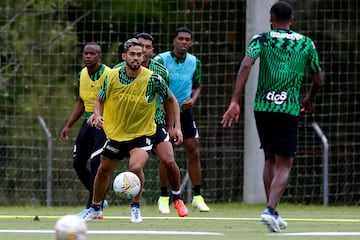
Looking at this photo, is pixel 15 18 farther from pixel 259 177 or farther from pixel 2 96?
pixel 259 177

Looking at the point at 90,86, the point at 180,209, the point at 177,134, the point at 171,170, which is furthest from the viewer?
the point at 90,86

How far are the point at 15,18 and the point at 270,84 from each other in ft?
45.3

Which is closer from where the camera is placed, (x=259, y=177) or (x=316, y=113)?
(x=259, y=177)

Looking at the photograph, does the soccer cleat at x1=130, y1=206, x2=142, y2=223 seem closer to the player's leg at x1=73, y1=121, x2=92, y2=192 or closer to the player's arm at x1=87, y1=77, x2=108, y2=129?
the player's arm at x1=87, y1=77, x2=108, y2=129

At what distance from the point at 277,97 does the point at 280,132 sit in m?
0.34

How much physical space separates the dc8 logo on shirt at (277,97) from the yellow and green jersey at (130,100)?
1618 mm

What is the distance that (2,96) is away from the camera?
80.9ft

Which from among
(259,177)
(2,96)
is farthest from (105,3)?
(259,177)

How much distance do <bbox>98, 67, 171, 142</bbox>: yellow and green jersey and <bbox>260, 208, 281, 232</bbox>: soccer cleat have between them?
7.42 feet

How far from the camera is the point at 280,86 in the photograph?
40.4 feet

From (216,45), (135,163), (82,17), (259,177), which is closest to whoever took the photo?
(135,163)

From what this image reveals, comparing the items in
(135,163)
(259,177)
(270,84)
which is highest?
(270,84)

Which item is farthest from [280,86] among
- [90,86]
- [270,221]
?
[90,86]

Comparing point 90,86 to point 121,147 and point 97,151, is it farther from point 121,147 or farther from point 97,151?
point 121,147
